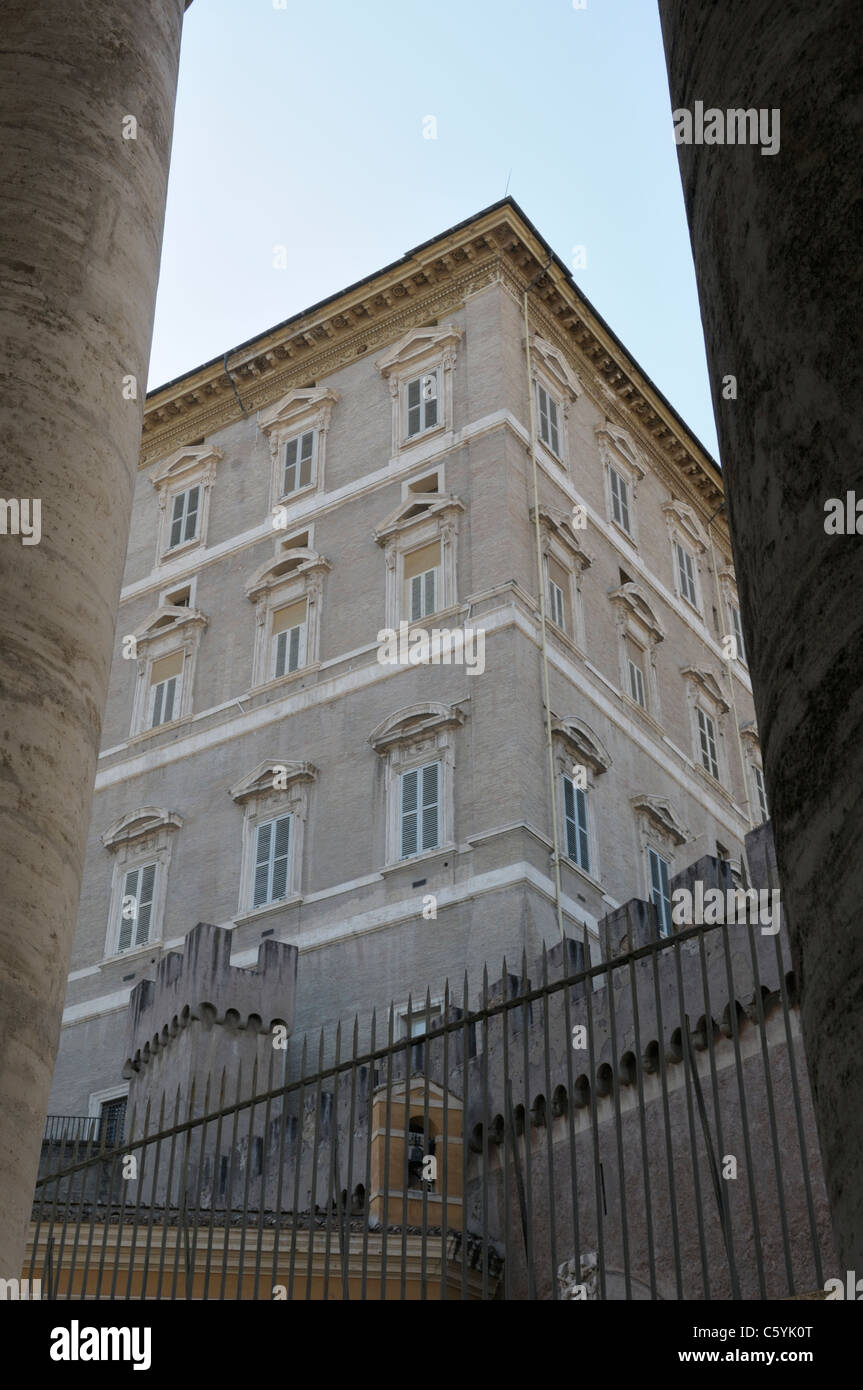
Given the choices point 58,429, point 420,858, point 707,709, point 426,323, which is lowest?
point 58,429

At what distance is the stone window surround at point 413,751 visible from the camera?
2256 centimetres

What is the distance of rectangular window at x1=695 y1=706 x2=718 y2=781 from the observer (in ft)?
90.8

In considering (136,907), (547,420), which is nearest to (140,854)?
(136,907)

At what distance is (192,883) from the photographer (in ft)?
81.1

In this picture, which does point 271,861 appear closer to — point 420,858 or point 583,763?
point 420,858

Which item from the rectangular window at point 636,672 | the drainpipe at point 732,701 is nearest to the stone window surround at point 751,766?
the drainpipe at point 732,701


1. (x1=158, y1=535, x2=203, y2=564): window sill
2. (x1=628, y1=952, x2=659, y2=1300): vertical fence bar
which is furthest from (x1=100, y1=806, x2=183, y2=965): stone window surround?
(x1=628, y1=952, x2=659, y2=1300): vertical fence bar

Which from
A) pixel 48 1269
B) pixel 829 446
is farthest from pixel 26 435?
pixel 48 1269

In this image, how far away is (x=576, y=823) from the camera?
23016 millimetres

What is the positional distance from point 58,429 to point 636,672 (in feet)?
73.1

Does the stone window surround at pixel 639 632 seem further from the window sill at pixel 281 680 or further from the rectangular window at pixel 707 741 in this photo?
the window sill at pixel 281 680

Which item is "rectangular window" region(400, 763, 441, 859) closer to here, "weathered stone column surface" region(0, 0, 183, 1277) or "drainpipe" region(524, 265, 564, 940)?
"drainpipe" region(524, 265, 564, 940)
